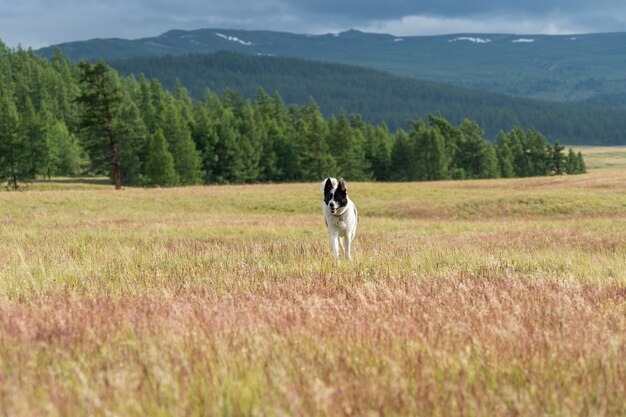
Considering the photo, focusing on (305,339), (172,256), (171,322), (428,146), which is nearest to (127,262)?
(172,256)

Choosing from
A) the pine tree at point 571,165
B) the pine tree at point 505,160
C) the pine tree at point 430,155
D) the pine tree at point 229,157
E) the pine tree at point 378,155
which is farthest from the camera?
the pine tree at point 571,165

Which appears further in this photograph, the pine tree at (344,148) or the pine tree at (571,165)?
the pine tree at (571,165)

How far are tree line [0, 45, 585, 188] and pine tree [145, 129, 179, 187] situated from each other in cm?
13

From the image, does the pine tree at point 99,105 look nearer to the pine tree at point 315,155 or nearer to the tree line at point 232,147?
the tree line at point 232,147

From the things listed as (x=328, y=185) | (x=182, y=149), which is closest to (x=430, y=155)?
(x=182, y=149)

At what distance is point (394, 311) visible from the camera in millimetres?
5547

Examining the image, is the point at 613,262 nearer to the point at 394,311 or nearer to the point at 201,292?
Answer: the point at 394,311

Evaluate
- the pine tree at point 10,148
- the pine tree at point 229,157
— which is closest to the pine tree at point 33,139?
the pine tree at point 10,148

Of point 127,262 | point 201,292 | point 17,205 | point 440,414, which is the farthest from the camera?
point 17,205

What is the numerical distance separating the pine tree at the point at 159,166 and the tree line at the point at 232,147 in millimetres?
129

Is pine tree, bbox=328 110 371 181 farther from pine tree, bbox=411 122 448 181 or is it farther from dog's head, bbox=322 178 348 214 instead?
dog's head, bbox=322 178 348 214

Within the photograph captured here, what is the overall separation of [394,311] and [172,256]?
272 inches

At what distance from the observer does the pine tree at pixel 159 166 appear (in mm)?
78938

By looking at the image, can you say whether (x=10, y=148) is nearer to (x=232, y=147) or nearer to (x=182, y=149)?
(x=182, y=149)
